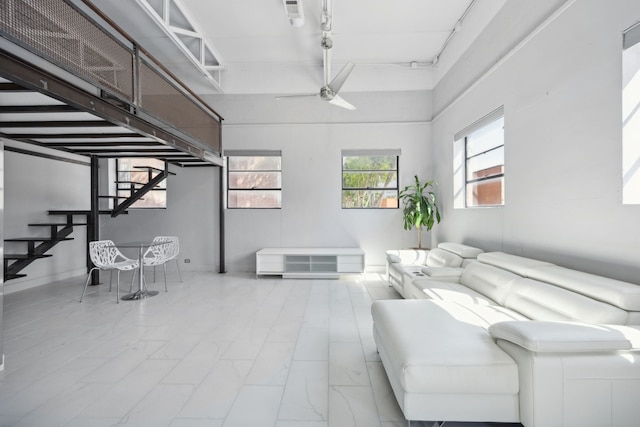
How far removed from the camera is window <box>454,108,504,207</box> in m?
4.22

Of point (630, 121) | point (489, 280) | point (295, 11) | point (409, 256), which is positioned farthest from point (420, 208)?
point (295, 11)

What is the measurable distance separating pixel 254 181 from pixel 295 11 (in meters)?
3.49

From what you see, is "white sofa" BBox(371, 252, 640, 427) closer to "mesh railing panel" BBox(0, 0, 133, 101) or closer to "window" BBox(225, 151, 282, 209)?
"mesh railing panel" BBox(0, 0, 133, 101)

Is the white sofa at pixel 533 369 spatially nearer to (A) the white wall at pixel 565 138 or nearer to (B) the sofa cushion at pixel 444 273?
(A) the white wall at pixel 565 138

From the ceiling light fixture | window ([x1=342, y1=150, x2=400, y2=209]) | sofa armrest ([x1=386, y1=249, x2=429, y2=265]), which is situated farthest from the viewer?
window ([x1=342, y1=150, x2=400, y2=209])

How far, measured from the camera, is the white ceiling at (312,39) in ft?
15.0

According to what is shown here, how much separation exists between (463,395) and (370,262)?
16.1 ft

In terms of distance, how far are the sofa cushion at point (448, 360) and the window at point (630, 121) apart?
60.7 inches

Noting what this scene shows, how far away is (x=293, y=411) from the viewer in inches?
78.0

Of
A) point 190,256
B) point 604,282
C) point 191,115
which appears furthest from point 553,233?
point 190,256

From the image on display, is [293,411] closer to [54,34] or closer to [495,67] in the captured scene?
[54,34]

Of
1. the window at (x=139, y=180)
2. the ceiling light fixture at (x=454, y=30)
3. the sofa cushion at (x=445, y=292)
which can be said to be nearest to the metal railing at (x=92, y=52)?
the window at (x=139, y=180)

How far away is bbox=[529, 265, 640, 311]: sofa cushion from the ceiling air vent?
14.4 feet

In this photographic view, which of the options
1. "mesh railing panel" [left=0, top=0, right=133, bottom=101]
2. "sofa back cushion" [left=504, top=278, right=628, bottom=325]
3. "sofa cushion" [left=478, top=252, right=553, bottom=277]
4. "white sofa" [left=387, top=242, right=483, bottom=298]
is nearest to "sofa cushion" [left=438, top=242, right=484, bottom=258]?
"white sofa" [left=387, top=242, right=483, bottom=298]
